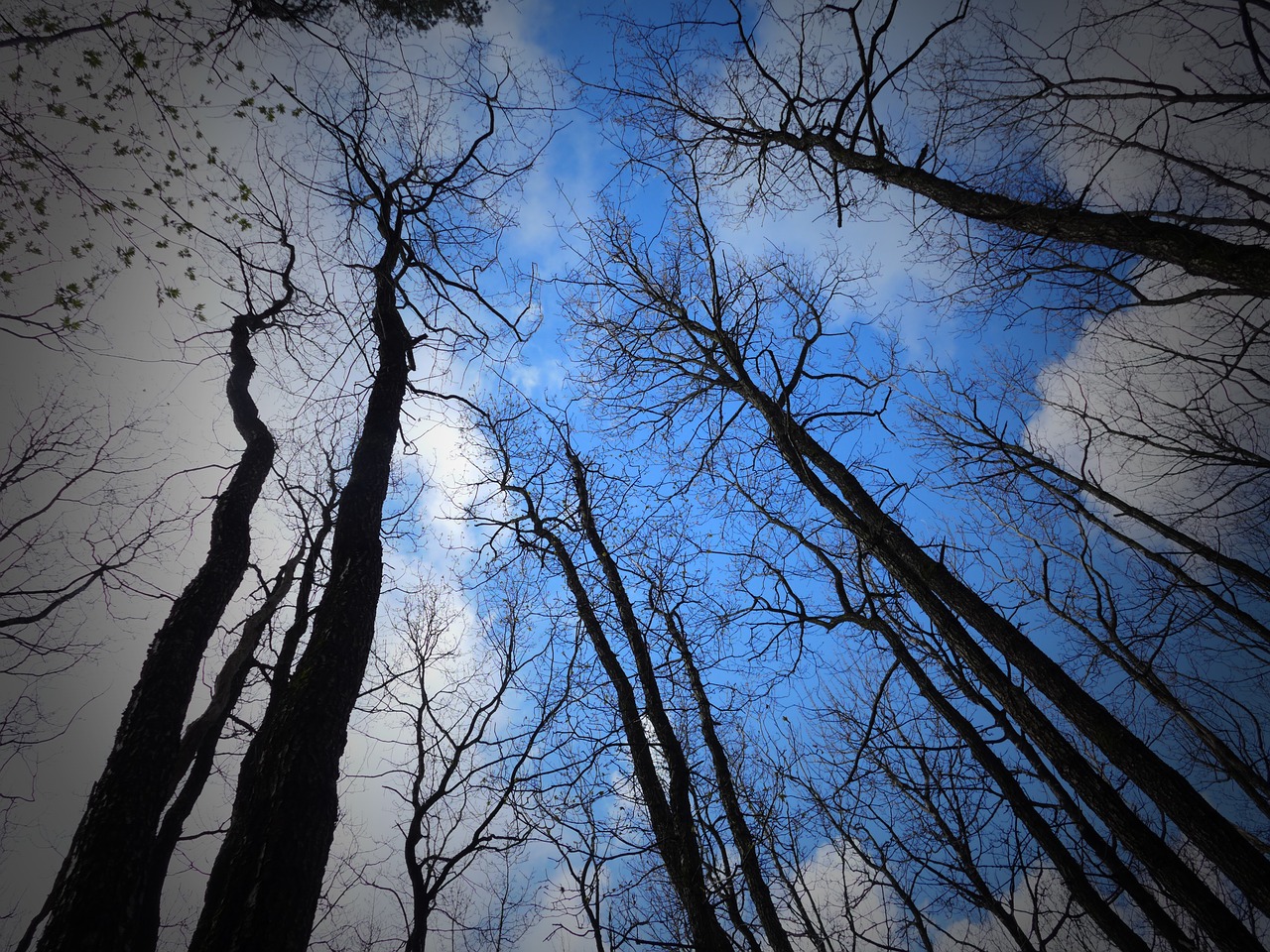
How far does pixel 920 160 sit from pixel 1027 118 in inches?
52.6

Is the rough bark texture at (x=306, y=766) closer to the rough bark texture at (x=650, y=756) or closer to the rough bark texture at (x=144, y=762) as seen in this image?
the rough bark texture at (x=144, y=762)

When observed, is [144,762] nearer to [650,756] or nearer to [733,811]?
[650,756]

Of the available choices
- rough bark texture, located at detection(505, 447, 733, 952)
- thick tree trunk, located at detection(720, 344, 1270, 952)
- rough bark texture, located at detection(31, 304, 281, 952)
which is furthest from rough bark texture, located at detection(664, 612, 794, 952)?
rough bark texture, located at detection(31, 304, 281, 952)

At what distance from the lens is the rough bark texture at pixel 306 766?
2.09m

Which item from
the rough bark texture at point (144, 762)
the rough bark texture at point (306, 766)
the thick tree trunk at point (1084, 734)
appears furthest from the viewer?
the thick tree trunk at point (1084, 734)

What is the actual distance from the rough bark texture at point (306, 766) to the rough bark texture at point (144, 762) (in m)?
1.18

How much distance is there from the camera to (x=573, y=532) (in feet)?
26.5

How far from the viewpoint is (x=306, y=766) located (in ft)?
8.38

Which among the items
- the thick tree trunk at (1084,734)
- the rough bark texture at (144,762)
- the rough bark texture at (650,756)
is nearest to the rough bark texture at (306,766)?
the rough bark texture at (144,762)

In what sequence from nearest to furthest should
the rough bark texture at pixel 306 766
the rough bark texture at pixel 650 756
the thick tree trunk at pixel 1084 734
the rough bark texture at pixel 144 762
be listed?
the rough bark texture at pixel 306 766 < the rough bark texture at pixel 144 762 < the thick tree trunk at pixel 1084 734 < the rough bark texture at pixel 650 756

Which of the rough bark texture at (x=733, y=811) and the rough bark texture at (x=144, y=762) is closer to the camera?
the rough bark texture at (x=144, y=762)

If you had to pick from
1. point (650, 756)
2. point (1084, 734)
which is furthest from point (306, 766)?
point (1084, 734)

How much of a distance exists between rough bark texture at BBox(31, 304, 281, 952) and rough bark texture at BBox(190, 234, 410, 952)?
1.18m

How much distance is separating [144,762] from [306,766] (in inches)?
104
